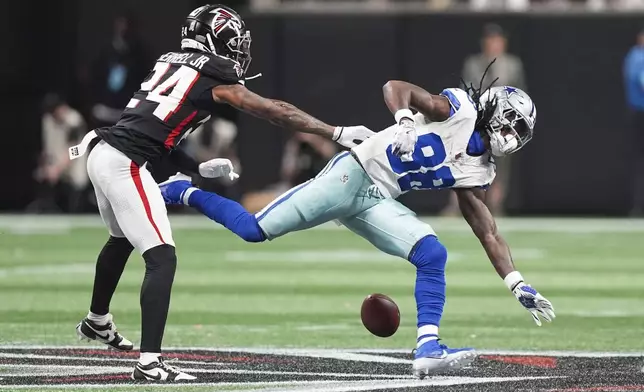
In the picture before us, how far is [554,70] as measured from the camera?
19.7 metres

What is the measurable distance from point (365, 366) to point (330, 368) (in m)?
0.22

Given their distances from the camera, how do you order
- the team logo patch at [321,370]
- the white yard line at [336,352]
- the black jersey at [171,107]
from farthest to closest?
the white yard line at [336,352] → the black jersey at [171,107] → the team logo patch at [321,370]

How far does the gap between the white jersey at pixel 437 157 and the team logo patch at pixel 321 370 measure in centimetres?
92

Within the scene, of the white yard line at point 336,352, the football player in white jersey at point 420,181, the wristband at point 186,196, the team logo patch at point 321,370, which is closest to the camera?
the team logo patch at point 321,370

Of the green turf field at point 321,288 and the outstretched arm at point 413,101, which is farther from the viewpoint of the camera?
the green turf field at point 321,288

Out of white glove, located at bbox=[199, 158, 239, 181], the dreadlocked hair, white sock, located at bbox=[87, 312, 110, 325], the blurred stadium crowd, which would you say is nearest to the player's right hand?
the dreadlocked hair

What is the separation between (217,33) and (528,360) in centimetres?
231

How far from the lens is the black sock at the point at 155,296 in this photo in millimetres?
6871

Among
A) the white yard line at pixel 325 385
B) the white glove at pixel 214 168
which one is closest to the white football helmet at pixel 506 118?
the white yard line at pixel 325 385

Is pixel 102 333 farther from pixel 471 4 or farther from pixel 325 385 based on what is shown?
pixel 471 4

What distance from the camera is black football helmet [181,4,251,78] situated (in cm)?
723

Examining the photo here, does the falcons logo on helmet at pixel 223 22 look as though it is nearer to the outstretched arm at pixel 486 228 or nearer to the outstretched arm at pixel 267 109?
the outstretched arm at pixel 267 109

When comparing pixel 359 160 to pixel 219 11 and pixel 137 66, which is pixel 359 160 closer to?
pixel 219 11

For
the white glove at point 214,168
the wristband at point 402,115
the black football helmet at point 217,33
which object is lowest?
the white glove at point 214,168
